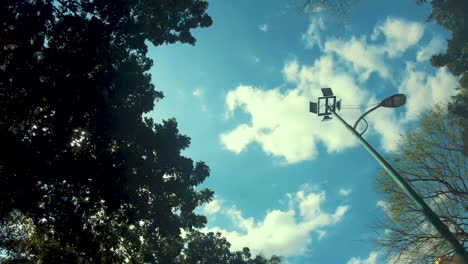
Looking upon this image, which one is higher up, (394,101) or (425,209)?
(394,101)

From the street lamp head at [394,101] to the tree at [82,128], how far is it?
10.0 meters

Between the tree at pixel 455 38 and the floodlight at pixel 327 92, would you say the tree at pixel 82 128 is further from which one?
the tree at pixel 455 38

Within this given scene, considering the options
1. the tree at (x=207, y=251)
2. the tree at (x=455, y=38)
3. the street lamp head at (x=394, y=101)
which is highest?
the tree at (x=455, y=38)

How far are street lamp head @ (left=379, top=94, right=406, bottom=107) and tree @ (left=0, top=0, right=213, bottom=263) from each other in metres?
10.0

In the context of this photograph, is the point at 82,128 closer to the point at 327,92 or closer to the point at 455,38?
the point at 327,92

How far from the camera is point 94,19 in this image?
12.4 metres

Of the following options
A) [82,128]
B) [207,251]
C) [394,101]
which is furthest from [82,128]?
[207,251]

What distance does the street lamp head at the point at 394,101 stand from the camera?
22.1ft

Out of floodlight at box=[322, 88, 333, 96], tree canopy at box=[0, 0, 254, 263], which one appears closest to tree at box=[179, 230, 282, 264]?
tree canopy at box=[0, 0, 254, 263]

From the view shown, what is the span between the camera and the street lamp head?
22.1 feet

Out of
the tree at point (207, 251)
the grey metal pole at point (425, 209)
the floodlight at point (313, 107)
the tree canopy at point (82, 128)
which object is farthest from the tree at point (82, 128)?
the tree at point (207, 251)

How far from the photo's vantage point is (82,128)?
1277cm

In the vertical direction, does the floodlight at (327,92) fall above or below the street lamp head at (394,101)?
above

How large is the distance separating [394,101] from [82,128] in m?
11.3
